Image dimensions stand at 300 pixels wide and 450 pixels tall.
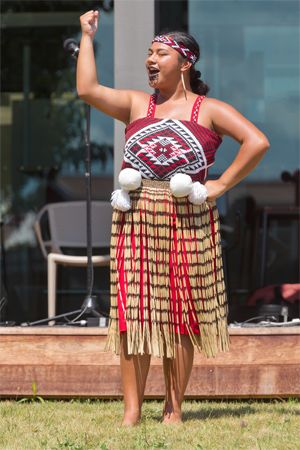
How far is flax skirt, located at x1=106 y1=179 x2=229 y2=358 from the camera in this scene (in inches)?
139

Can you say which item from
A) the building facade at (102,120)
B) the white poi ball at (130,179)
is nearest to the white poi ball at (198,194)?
the white poi ball at (130,179)

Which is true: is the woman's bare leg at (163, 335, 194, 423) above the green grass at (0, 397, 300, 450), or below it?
above

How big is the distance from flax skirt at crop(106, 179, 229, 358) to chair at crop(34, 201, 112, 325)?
2197mm

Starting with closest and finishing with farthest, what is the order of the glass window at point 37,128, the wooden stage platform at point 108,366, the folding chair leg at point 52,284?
the wooden stage platform at point 108,366 → the folding chair leg at point 52,284 → the glass window at point 37,128

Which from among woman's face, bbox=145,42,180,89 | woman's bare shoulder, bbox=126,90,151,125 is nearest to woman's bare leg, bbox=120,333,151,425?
woman's bare shoulder, bbox=126,90,151,125

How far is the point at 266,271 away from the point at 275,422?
3.92 metres

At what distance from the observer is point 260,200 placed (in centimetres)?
780

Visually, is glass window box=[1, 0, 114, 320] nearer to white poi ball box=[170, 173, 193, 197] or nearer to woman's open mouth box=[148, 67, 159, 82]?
woman's open mouth box=[148, 67, 159, 82]

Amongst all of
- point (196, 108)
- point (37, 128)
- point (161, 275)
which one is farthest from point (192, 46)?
point (37, 128)

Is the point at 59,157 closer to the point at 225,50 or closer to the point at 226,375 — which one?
the point at 225,50

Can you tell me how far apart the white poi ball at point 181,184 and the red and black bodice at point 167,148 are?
0.07 meters

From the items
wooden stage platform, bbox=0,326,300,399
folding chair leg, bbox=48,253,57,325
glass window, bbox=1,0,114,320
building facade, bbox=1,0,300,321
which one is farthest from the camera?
glass window, bbox=1,0,114,320

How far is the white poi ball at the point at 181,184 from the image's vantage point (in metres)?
3.44

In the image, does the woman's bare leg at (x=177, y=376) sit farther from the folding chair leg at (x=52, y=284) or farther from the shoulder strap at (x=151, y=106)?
the folding chair leg at (x=52, y=284)
